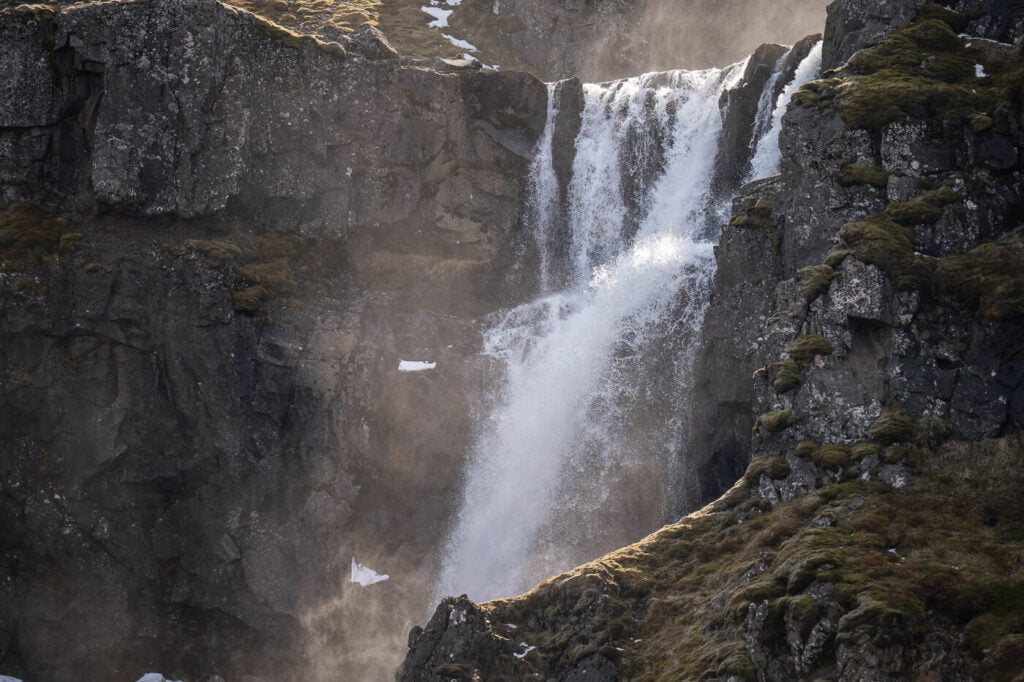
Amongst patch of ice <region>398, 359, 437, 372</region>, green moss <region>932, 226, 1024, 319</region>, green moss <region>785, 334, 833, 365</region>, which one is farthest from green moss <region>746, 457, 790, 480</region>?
patch of ice <region>398, 359, 437, 372</region>

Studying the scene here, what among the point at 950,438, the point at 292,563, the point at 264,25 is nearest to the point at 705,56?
the point at 264,25

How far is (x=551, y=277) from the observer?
199 ft

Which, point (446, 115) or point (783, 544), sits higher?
point (446, 115)

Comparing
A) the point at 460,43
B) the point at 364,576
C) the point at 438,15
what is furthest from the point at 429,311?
the point at 438,15

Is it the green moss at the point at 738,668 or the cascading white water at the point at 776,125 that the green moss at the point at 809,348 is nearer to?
the green moss at the point at 738,668

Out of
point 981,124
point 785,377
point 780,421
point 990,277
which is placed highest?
point 981,124

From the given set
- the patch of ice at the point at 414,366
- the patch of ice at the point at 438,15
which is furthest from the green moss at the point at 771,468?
the patch of ice at the point at 438,15

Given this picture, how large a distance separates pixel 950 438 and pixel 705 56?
56.5 m

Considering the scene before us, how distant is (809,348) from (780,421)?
99.8 inches

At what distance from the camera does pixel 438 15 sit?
82.8m

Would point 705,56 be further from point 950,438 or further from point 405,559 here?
point 950,438

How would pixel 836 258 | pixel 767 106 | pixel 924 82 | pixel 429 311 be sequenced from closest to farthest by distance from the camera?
pixel 836 258
pixel 924 82
pixel 767 106
pixel 429 311

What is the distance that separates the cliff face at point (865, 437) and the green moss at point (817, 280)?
0.09 meters

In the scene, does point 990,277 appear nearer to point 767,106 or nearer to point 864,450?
point 864,450
